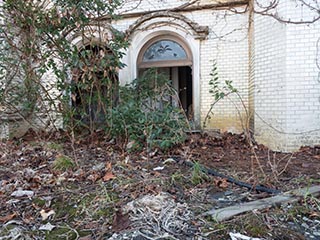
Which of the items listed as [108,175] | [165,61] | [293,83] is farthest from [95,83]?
[293,83]

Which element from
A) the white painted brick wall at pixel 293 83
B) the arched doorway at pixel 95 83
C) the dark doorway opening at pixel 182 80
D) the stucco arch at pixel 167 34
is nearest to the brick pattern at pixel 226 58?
the stucco arch at pixel 167 34

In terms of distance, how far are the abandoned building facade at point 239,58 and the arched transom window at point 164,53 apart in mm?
28

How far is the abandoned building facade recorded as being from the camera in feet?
18.7

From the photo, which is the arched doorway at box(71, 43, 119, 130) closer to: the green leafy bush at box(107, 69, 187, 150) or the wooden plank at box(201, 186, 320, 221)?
the green leafy bush at box(107, 69, 187, 150)

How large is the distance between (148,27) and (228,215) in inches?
254

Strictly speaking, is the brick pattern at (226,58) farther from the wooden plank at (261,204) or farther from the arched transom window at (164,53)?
the wooden plank at (261,204)

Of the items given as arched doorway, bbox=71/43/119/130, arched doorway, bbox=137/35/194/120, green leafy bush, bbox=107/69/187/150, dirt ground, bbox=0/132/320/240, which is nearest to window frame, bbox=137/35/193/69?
arched doorway, bbox=137/35/194/120

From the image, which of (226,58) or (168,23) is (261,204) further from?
(168,23)

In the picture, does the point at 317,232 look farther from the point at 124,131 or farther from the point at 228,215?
the point at 124,131

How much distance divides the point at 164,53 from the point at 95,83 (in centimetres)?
297

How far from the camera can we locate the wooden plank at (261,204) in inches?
100

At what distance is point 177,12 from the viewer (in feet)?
25.5

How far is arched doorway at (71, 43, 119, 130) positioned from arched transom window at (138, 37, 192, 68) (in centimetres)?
206

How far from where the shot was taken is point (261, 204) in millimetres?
2764
